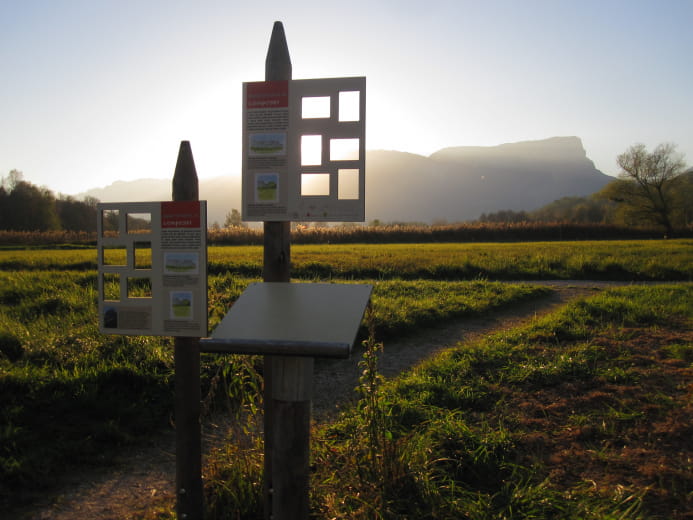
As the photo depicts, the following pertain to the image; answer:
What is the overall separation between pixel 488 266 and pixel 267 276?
13.2 m

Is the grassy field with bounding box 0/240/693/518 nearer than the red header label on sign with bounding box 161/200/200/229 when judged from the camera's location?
No

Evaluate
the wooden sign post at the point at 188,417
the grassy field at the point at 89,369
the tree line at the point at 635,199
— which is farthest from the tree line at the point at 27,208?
the wooden sign post at the point at 188,417

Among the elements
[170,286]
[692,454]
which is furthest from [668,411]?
[170,286]

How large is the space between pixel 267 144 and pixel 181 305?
1.03 metres

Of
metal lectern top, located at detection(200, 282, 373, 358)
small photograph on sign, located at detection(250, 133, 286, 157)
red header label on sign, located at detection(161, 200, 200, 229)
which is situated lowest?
metal lectern top, located at detection(200, 282, 373, 358)

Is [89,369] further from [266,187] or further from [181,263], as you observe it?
[266,187]

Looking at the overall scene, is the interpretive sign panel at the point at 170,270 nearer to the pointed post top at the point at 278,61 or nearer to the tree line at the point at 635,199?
the pointed post top at the point at 278,61

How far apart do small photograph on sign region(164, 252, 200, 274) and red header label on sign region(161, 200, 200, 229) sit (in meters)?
0.15

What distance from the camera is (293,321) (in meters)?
2.35

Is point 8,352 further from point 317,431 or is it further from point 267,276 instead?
point 267,276

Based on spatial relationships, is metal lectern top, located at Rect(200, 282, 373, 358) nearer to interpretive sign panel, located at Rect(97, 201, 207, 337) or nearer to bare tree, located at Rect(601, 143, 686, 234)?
interpretive sign panel, located at Rect(97, 201, 207, 337)

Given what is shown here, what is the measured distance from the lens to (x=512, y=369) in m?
5.12

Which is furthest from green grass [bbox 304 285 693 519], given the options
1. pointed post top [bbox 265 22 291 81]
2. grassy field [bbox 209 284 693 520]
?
pointed post top [bbox 265 22 291 81]

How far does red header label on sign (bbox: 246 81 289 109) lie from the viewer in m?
2.86
